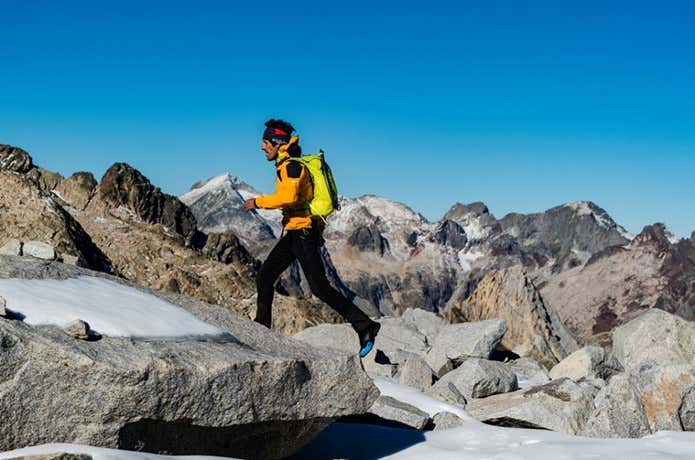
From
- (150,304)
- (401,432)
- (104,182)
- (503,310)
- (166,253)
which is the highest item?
(104,182)

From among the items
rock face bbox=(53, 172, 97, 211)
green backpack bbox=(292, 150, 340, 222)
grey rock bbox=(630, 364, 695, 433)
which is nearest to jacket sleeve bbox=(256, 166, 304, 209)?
green backpack bbox=(292, 150, 340, 222)

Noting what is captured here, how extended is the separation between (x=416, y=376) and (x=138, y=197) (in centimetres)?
6222

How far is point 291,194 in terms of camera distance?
12.4 m

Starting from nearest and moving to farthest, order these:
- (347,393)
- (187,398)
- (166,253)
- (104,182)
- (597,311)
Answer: (187,398) < (347,393) < (166,253) < (104,182) < (597,311)

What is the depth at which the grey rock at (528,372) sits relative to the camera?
18.3 metres

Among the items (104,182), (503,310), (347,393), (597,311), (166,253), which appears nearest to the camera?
(347,393)

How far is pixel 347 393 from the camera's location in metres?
10.3

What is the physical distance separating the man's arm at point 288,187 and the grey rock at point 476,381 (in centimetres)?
499

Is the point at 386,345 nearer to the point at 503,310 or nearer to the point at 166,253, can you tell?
the point at 503,310

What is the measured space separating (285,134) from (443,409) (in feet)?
17.8

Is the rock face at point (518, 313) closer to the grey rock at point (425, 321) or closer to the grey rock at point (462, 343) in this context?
the grey rock at point (425, 321)

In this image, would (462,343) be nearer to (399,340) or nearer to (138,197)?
(399,340)

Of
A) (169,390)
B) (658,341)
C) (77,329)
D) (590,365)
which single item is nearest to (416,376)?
(590,365)

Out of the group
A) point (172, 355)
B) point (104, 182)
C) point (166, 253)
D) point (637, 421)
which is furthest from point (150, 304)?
point (104, 182)
